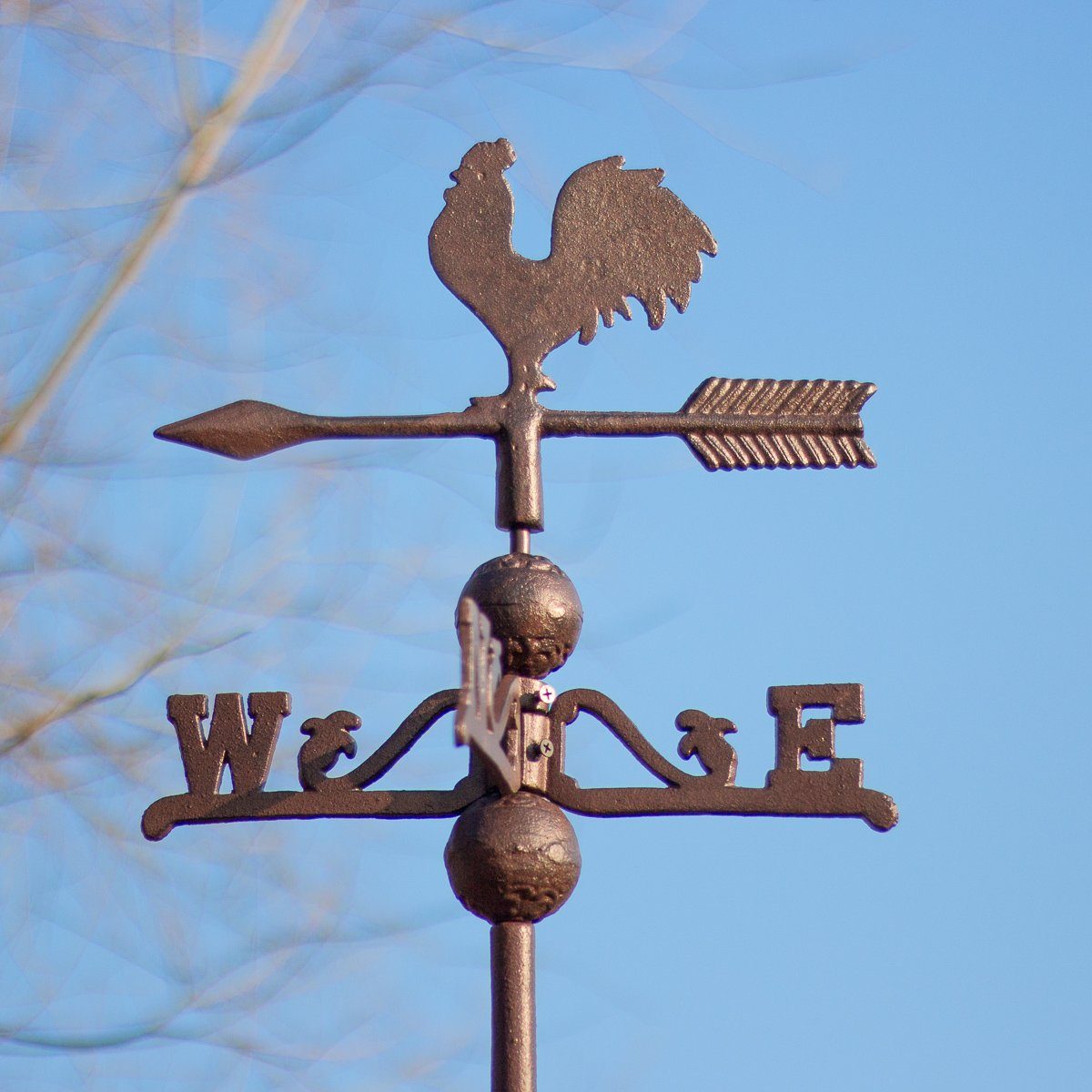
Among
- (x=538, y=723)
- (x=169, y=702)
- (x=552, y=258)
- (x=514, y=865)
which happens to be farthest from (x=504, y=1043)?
(x=552, y=258)

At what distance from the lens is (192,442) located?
300cm

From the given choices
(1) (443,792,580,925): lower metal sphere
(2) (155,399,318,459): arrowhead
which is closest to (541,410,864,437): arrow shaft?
(2) (155,399,318,459): arrowhead

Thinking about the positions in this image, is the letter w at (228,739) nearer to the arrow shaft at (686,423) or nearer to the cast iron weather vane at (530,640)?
the cast iron weather vane at (530,640)

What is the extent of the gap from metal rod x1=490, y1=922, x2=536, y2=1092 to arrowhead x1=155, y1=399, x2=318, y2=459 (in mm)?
758

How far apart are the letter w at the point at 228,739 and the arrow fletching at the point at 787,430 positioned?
70 cm

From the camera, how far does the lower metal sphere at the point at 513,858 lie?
2709 millimetres

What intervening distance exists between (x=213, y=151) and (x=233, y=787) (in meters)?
2.78

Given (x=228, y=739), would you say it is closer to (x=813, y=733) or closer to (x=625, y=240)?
(x=813, y=733)

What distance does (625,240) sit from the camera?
304 centimetres

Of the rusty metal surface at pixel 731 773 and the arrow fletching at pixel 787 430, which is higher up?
the arrow fletching at pixel 787 430

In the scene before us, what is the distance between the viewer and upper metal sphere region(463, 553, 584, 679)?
2.80 metres

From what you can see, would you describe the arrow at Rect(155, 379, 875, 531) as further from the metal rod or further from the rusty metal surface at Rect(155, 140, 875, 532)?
the metal rod

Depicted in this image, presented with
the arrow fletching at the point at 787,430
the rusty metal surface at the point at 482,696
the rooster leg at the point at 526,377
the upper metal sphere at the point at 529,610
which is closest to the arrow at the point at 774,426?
the arrow fletching at the point at 787,430

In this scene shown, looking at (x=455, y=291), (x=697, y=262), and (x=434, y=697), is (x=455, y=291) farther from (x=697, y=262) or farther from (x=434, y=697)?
(x=434, y=697)
